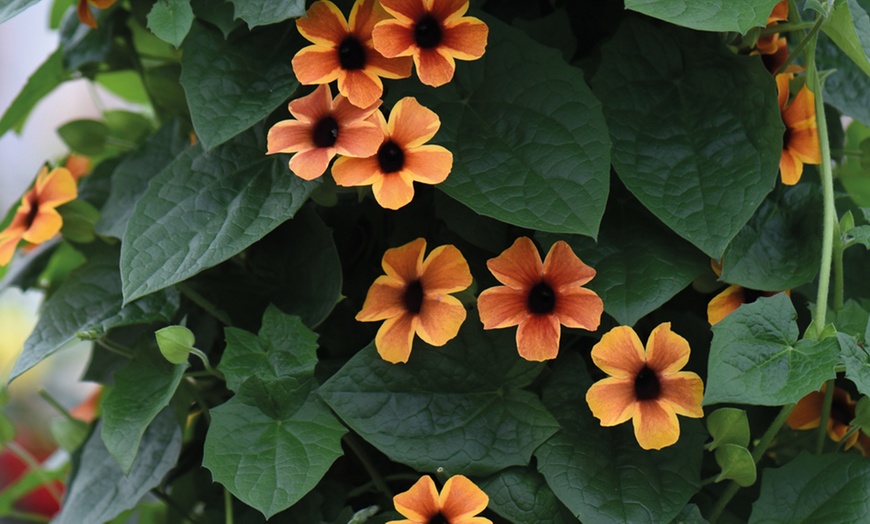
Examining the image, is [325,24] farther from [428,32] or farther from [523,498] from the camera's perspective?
[523,498]

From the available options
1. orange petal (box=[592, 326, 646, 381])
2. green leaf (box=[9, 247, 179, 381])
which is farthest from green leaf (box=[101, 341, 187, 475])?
orange petal (box=[592, 326, 646, 381])

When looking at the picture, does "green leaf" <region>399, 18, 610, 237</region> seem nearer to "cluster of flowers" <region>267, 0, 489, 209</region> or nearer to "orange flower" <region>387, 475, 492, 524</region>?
"cluster of flowers" <region>267, 0, 489, 209</region>

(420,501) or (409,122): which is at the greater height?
(409,122)

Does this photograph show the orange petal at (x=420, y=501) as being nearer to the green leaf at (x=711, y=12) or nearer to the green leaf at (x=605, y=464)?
the green leaf at (x=605, y=464)

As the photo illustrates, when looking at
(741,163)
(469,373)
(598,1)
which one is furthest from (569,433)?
(598,1)

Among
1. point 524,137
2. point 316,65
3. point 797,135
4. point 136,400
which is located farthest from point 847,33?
point 136,400

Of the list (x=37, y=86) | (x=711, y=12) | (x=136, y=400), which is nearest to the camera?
(x=711, y=12)

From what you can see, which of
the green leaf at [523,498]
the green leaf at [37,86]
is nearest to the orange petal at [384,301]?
the green leaf at [523,498]
